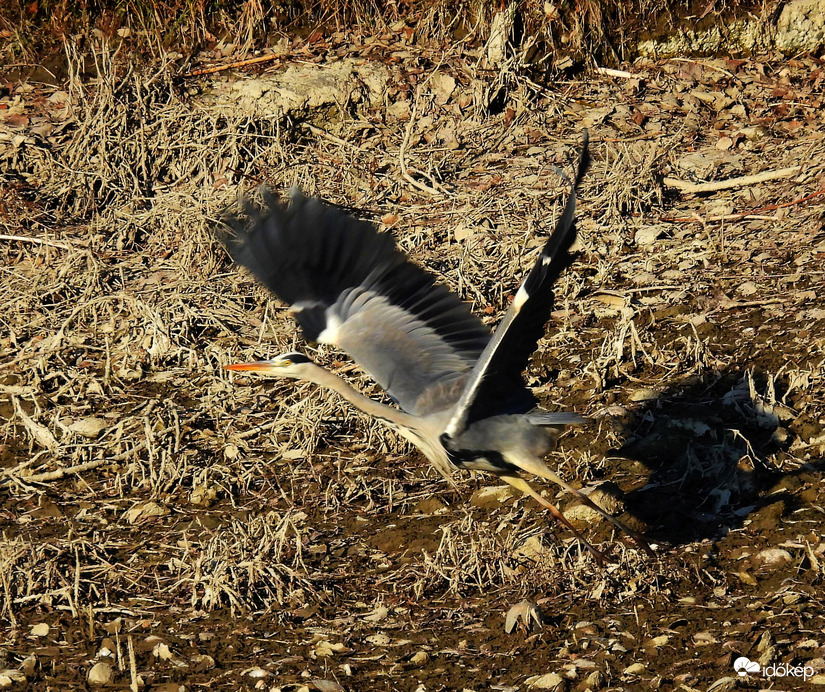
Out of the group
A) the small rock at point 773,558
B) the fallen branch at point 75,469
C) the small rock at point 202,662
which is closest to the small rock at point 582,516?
the small rock at point 773,558

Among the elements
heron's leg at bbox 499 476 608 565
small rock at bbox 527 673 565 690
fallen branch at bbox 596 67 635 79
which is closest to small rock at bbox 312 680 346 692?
small rock at bbox 527 673 565 690

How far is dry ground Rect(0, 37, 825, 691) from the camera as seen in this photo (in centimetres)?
393

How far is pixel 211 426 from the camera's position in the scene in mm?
5543

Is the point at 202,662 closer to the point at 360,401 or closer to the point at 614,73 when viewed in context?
the point at 360,401

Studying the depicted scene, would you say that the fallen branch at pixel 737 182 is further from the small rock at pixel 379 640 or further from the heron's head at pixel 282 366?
the small rock at pixel 379 640

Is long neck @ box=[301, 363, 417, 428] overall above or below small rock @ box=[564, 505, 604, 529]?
above

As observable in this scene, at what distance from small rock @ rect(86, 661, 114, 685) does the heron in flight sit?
1.23 metres

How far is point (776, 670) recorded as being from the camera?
342 cm

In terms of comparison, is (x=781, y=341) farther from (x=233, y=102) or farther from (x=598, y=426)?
(x=233, y=102)

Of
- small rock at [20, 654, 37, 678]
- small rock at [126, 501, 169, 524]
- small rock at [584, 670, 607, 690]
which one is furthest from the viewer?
small rock at [126, 501, 169, 524]

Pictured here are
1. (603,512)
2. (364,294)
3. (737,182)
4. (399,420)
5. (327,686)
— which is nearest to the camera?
(327,686)

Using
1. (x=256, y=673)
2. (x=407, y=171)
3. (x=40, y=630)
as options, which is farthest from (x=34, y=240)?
(x=256, y=673)

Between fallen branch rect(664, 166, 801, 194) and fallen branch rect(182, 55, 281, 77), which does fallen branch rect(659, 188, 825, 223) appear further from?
fallen branch rect(182, 55, 281, 77)

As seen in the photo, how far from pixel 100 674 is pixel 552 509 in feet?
5.58
